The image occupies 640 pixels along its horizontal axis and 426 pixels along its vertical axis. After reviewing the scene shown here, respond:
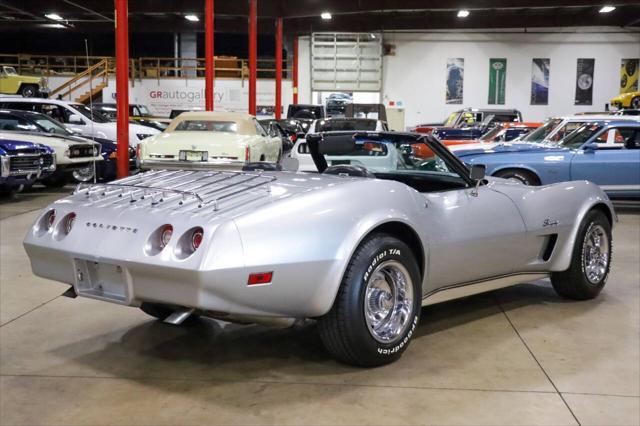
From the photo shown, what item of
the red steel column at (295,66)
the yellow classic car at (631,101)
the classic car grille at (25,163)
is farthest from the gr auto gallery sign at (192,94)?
the classic car grille at (25,163)

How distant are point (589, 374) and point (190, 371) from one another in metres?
2.11

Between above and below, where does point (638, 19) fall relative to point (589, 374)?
above

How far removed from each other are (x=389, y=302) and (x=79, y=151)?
10134mm

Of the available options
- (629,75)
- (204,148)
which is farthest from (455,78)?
(204,148)

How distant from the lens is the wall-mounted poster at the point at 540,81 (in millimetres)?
30656

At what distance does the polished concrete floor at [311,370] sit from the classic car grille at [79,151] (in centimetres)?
769

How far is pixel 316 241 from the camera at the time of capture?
3377 mm

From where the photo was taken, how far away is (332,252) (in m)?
3.40

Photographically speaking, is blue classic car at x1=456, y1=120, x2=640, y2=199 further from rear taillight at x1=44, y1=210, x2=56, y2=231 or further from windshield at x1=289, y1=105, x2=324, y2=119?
windshield at x1=289, y1=105, x2=324, y2=119

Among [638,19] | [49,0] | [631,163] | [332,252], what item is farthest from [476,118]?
[332,252]

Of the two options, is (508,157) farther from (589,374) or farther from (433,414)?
(433,414)

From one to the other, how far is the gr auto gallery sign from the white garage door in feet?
8.23

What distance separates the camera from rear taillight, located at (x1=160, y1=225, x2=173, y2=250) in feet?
10.7

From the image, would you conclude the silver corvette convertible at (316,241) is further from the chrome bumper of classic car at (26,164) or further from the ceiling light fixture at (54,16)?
the ceiling light fixture at (54,16)
